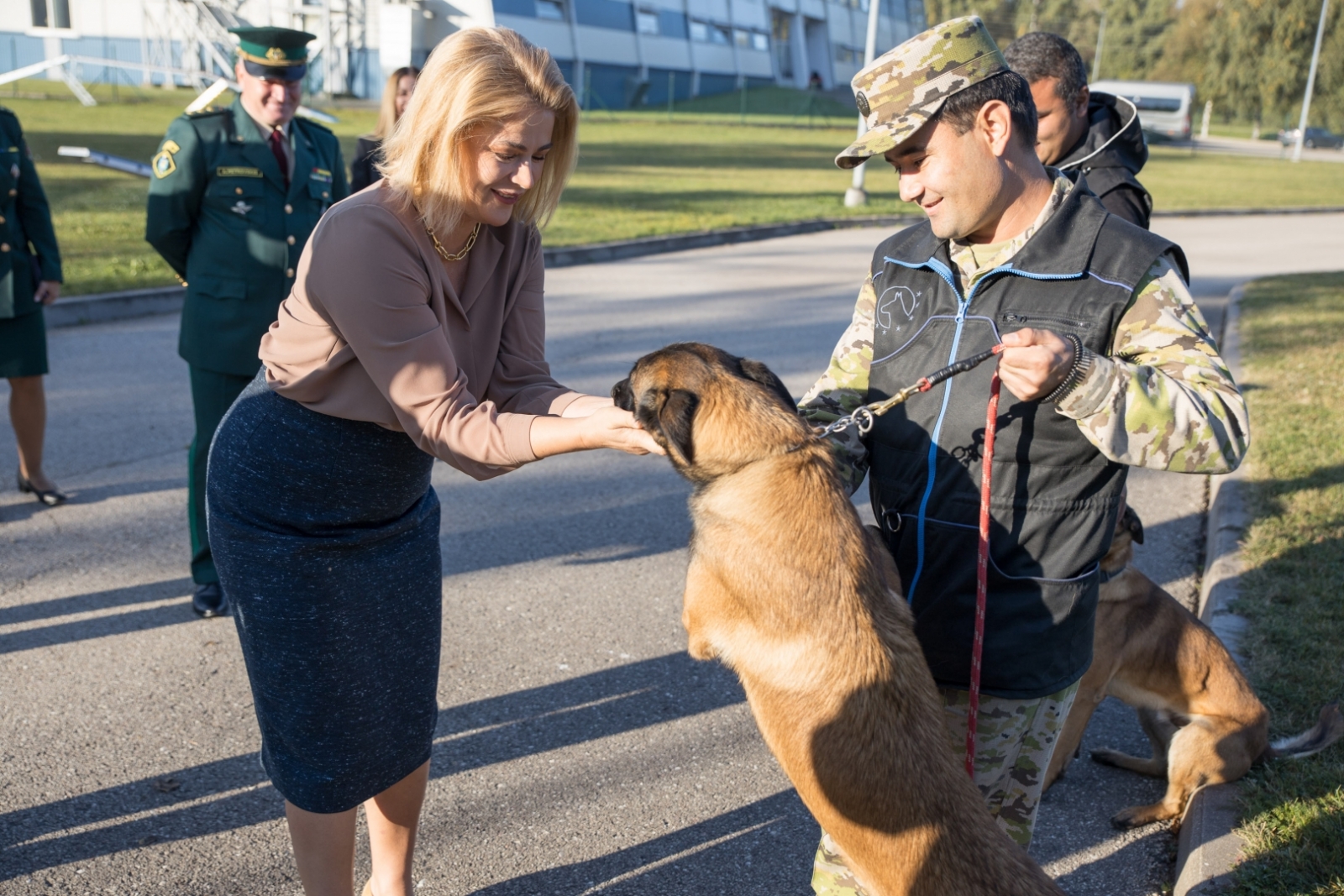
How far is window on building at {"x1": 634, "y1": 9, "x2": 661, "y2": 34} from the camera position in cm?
5450

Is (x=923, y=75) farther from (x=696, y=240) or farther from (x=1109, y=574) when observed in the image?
(x=696, y=240)

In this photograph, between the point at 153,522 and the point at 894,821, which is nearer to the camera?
the point at 894,821

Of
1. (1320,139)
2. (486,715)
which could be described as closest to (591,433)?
(486,715)

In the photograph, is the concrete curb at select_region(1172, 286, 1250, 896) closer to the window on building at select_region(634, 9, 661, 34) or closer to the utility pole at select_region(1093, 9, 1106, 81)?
the window on building at select_region(634, 9, 661, 34)

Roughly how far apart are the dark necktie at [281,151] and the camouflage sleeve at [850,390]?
11.1ft

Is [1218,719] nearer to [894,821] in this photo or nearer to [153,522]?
[894,821]

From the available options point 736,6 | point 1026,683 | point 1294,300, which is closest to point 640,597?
point 1026,683

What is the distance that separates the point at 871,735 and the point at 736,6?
219 feet

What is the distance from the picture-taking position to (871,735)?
2.23 metres

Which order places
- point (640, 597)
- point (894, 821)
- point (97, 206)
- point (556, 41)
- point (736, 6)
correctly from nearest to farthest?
point (894, 821)
point (640, 597)
point (97, 206)
point (556, 41)
point (736, 6)

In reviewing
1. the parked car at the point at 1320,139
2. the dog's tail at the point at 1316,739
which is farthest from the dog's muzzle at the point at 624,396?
the parked car at the point at 1320,139

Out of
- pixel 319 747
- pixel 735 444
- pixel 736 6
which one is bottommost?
pixel 319 747

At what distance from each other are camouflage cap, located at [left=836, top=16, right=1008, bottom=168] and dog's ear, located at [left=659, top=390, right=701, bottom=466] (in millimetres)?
700

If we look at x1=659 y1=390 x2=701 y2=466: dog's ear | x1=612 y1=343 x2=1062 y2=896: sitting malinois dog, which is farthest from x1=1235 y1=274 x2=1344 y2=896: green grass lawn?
x1=659 y1=390 x2=701 y2=466: dog's ear
